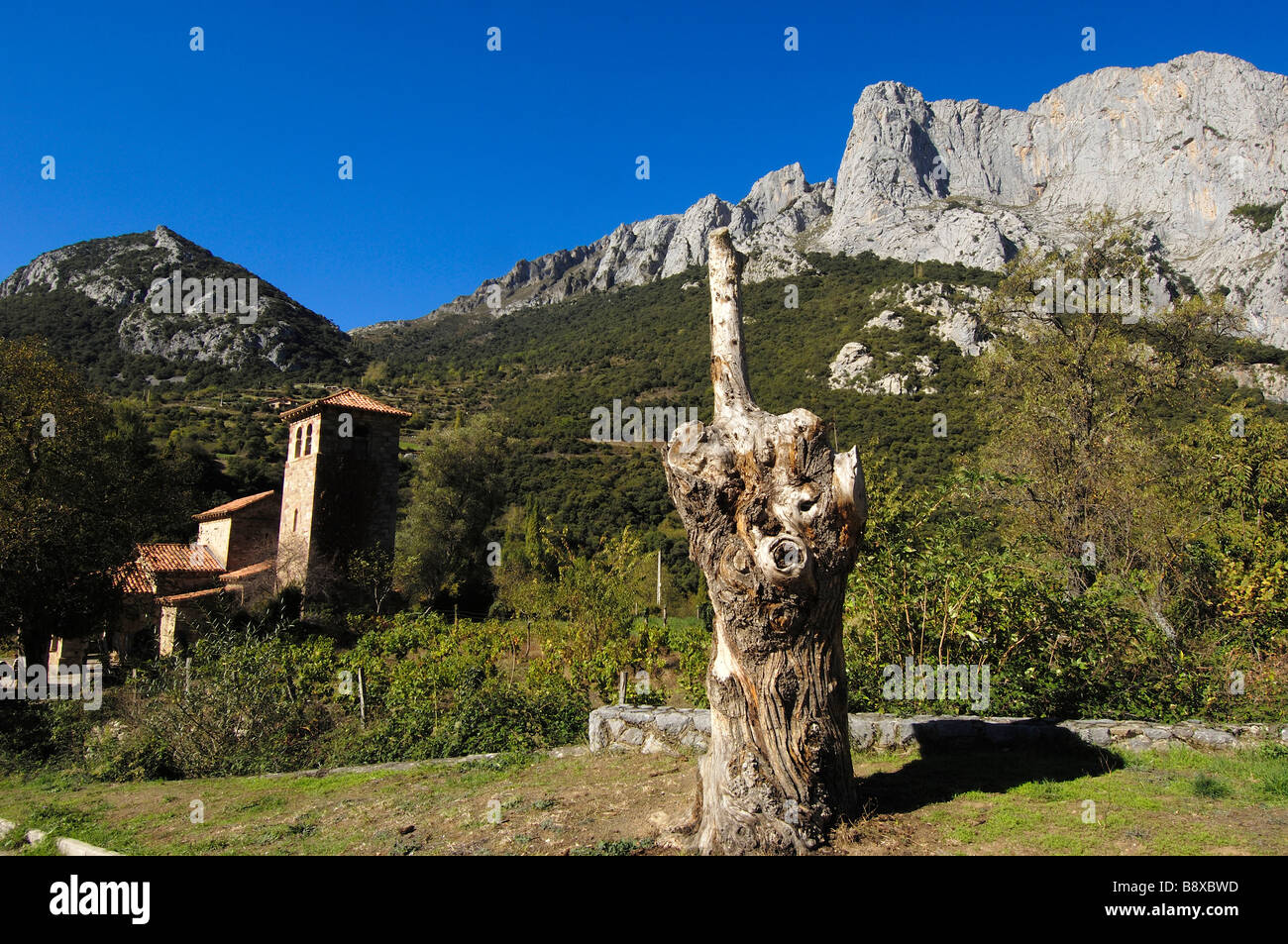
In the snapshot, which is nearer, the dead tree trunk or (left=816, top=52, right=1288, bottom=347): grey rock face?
the dead tree trunk

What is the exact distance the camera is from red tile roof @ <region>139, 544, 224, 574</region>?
22.7 m

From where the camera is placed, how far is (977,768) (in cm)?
621

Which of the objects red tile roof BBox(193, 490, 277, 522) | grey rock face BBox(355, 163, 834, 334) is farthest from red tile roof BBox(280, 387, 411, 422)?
grey rock face BBox(355, 163, 834, 334)

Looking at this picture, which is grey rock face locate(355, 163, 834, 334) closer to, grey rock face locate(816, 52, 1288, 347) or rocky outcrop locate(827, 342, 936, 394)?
grey rock face locate(816, 52, 1288, 347)

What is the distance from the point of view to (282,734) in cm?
975

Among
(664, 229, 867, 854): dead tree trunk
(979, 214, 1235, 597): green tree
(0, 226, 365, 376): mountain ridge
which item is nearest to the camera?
(664, 229, 867, 854): dead tree trunk

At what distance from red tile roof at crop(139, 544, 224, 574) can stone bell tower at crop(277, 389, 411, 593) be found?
2623mm

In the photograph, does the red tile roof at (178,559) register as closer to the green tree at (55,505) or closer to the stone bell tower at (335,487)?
the stone bell tower at (335,487)

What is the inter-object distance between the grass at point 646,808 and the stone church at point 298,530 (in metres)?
16.3

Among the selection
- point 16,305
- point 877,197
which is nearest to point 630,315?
point 877,197

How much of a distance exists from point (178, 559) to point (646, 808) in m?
25.1

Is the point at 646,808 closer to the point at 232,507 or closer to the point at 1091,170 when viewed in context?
the point at 232,507

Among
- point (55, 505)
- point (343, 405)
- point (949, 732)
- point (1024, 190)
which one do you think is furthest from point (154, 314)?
point (1024, 190)
